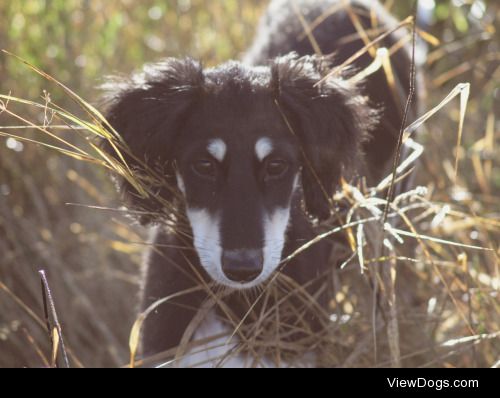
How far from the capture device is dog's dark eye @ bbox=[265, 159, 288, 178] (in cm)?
286

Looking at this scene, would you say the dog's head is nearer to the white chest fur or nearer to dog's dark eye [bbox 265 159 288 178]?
dog's dark eye [bbox 265 159 288 178]

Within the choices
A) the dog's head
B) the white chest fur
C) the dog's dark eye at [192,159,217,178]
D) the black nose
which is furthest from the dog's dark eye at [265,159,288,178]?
the white chest fur

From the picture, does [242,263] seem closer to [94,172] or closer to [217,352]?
[217,352]

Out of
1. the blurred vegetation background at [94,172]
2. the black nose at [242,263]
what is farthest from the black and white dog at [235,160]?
the blurred vegetation background at [94,172]

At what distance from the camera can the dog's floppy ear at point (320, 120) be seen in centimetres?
302

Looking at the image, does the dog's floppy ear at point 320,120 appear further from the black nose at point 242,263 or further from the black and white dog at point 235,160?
the black nose at point 242,263

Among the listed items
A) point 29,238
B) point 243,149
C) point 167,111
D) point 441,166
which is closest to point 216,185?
point 243,149

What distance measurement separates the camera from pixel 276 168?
2.89 metres

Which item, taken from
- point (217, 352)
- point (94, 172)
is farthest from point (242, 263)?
point (94, 172)

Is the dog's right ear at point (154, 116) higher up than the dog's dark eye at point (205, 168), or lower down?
higher up

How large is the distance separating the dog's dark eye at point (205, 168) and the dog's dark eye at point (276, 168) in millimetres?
182

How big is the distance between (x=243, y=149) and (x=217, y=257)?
0.39 meters

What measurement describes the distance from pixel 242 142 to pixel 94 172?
197cm
